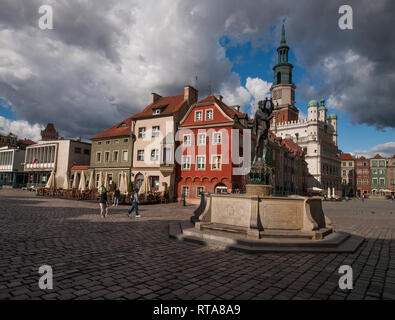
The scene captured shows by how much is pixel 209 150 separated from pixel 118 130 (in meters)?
17.0

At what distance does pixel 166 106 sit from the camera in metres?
36.2

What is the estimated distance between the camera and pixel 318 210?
10094 mm

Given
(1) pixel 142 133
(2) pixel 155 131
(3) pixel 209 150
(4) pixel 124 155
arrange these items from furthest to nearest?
(4) pixel 124 155 < (1) pixel 142 133 < (2) pixel 155 131 < (3) pixel 209 150

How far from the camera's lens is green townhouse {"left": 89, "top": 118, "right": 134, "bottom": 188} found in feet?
119

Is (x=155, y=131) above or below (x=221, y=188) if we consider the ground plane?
above

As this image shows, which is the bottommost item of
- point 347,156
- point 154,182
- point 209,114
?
point 154,182

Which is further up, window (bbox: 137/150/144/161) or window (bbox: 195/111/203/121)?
window (bbox: 195/111/203/121)

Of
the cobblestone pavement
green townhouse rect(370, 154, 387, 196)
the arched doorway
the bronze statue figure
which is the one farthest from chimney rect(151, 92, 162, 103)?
green townhouse rect(370, 154, 387, 196)

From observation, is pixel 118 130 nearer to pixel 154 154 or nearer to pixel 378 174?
pixel 154 154

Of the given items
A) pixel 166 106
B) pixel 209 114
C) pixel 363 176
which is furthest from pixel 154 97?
pixel 363 176

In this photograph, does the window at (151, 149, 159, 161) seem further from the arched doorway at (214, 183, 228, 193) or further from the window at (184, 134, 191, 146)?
the arched doorway at (214, 183, 228, 193)

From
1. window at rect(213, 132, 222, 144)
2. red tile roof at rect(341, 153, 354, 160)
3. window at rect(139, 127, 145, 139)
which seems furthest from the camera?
red tile roof at rect(341, 153, 354, 160)
